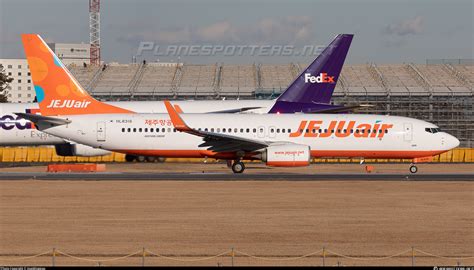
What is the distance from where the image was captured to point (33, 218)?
29891 mm

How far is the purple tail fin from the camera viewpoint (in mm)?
67312

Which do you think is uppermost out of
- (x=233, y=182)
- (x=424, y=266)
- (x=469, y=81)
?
(x=469, y=81)

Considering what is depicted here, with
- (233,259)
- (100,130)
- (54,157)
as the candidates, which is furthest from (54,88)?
(233,259)

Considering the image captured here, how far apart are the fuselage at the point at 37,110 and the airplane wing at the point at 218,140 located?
15.4m

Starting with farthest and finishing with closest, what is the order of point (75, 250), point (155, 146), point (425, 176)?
1. point (155, 146)
2. point (425, 176)
3. point (75, 250)

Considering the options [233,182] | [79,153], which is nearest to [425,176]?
[233,182]

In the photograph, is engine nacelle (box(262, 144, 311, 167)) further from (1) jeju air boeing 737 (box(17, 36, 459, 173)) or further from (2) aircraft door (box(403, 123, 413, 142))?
(2) aircraft door (box(403, 123, 413, 142))

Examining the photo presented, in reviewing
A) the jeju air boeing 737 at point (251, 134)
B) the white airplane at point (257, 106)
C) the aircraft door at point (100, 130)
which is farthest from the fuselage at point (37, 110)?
the aircraft door at point (100, 130)

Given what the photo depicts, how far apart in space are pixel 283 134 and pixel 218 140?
161 inches

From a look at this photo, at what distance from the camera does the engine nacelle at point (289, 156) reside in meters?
50.7

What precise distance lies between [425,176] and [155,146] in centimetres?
1661

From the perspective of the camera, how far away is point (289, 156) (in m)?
50.8

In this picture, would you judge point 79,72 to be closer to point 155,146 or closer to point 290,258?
point 155,146

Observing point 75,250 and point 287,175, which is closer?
point 75,250
